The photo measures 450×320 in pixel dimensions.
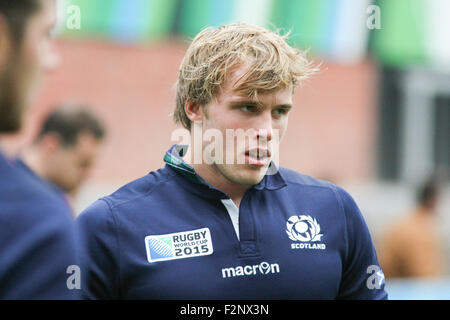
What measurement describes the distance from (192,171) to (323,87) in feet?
23.4

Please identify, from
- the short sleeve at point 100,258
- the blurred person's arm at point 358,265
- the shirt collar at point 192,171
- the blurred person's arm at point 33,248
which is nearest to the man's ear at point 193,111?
the shirt collar at point 192,171

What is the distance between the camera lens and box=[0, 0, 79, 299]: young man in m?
1.34

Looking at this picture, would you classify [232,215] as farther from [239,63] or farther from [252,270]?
[239,63]

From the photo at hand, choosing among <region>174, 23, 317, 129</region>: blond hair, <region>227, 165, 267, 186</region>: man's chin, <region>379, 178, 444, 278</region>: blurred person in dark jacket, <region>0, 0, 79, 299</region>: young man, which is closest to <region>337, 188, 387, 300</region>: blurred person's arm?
<region>227, 165, 267, 186</region>: man's chin

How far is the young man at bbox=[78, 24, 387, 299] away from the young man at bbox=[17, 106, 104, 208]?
5.32ft

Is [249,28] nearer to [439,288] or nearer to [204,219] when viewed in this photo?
[204,219]

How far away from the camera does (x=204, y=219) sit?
237 centimetres

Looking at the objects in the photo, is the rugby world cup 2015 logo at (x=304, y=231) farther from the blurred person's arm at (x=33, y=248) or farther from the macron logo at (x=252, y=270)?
the blurred person's arm at (x=33, y=248)

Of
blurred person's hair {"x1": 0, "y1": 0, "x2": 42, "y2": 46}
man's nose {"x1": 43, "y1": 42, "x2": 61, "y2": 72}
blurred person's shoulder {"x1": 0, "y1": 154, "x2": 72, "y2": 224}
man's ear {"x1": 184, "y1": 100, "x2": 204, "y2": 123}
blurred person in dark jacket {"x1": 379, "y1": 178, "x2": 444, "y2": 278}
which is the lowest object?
blurred person in dark jacket {"x1": 379, "y1": 178, "x2": 444, "y2": 278}

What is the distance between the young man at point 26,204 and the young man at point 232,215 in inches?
32.5

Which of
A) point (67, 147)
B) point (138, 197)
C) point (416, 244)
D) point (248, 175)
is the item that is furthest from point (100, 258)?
point (416, 244)

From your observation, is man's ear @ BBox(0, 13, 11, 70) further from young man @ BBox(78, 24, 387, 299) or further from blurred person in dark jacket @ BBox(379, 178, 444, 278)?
blurred person in dark jacket @ BBox(379, 178, 444, 278)

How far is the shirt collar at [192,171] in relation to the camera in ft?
7.90
